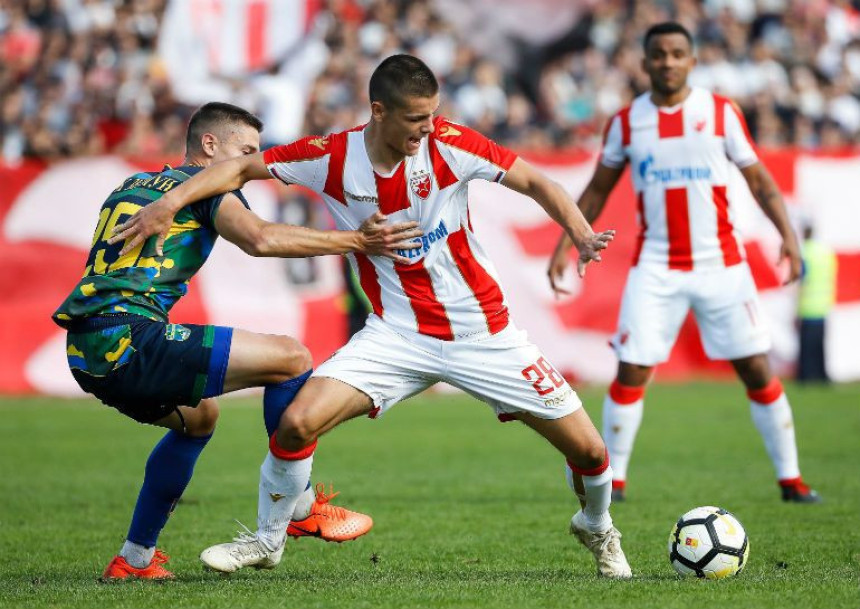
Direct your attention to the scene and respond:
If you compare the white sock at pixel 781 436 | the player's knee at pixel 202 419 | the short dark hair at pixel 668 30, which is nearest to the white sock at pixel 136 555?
the player's knee at pixel 202 419

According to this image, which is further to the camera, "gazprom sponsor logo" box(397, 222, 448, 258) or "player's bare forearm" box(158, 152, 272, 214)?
"gazprom sponsor logo" box(397, 222, 448, 258)

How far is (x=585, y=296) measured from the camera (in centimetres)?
1747

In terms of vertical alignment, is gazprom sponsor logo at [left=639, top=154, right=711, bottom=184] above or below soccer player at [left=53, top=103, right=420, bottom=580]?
above

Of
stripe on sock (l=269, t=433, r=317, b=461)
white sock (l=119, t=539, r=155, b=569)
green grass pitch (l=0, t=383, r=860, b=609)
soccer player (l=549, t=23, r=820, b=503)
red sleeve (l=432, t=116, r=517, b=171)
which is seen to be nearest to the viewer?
green grass pitch (l=0, t=383, r=860, b=609)

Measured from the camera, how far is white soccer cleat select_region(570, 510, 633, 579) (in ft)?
20.9

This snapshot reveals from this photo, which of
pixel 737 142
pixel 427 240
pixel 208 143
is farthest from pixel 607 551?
pixel 737 142

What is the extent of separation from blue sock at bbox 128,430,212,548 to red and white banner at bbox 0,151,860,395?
31.7ft

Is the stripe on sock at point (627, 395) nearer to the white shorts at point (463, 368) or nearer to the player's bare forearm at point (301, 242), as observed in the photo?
the white shorts at point (463, 368)

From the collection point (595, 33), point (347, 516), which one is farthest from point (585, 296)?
point (347, 516)

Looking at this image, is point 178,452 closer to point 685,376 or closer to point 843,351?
point 685,376

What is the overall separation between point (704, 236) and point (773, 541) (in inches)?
95.7

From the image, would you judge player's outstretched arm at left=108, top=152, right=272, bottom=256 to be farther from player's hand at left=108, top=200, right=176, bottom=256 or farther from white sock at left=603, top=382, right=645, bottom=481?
white sock at left=603, top=382, right=645, bottom=481

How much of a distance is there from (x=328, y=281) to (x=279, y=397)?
1073cm

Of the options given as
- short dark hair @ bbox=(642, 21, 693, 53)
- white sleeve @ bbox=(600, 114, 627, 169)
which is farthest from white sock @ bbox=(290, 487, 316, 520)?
short dark hair @ bbox=(642, 21, 693, 53)
